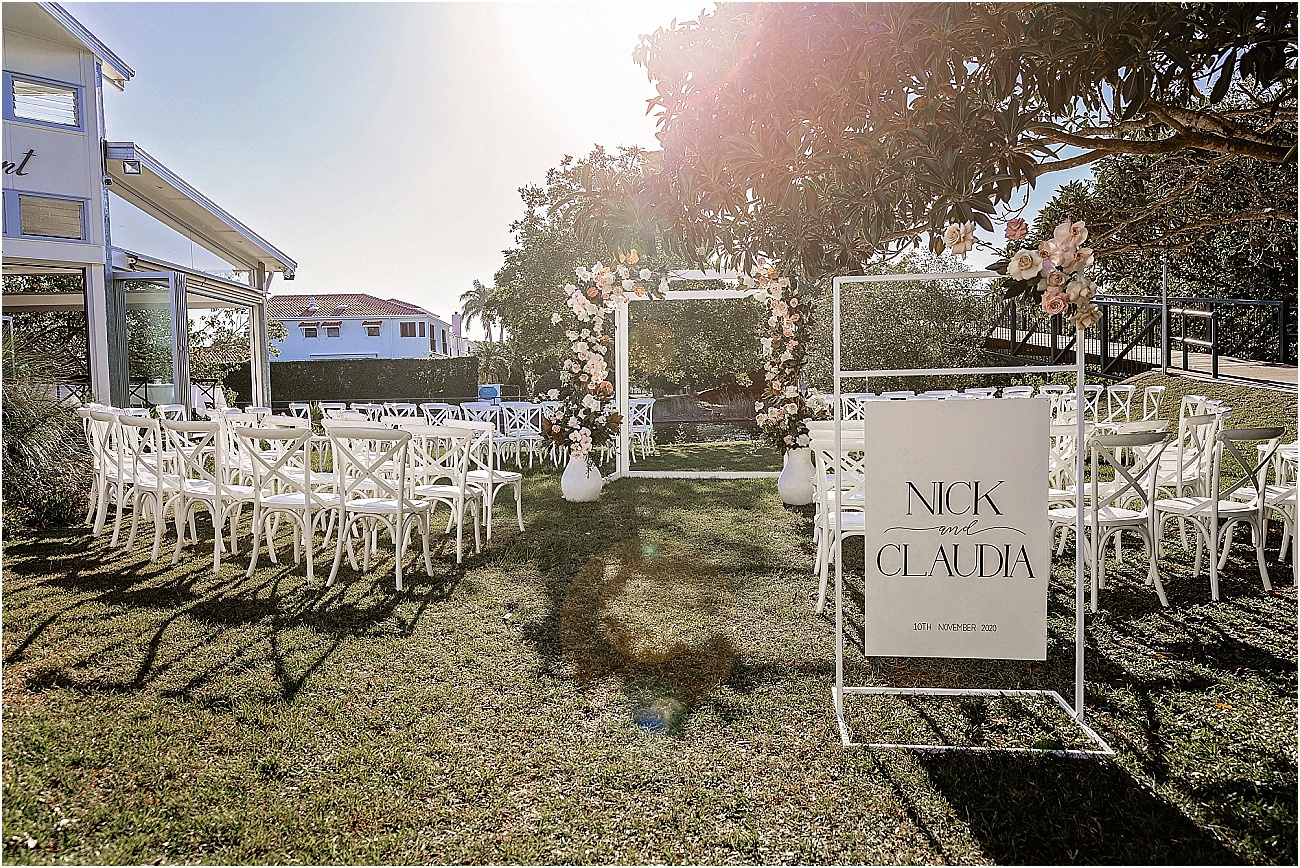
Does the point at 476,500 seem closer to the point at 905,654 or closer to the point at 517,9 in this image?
the point at 517,9

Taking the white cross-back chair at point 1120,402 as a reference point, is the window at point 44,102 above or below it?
above

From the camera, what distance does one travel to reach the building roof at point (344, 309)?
41125 millimetres

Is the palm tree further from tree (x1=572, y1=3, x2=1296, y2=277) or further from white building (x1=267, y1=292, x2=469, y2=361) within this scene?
tree (x1=572, y1=3, x2=1296, y2=277)

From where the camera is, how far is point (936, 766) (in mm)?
2799

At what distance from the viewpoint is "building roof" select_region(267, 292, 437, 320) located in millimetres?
41125

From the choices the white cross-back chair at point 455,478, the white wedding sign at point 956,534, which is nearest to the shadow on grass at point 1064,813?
the white wedding sign at point 956,534

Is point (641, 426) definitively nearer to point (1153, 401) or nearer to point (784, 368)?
point (784, 368)

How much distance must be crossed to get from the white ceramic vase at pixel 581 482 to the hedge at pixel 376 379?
53.1ft

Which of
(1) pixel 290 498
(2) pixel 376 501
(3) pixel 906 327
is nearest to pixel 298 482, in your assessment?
(1) pixel 290 498

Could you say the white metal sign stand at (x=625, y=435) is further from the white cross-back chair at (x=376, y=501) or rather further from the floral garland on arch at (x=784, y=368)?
the white cross-back chair at (x=376, y=501)

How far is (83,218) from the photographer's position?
995 cm

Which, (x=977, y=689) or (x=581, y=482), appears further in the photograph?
(x=581, y=482)

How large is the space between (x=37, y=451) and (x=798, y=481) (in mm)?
6872

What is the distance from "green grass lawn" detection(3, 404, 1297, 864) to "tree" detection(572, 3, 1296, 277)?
1990 millimetres
